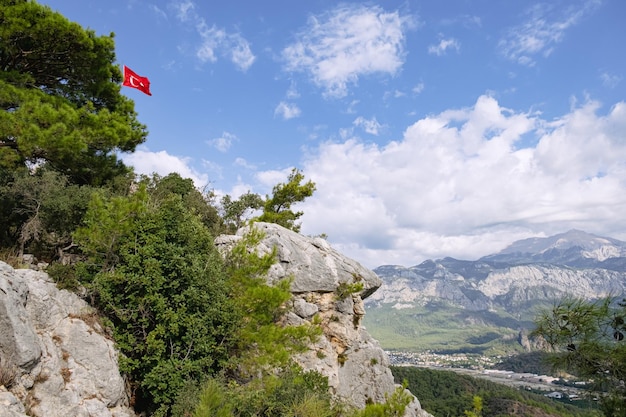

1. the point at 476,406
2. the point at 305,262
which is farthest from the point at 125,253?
the point at 476,406

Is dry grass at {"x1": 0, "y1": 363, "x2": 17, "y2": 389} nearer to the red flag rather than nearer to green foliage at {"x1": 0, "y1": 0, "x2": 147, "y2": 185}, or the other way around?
green foliage at {"x1": 0, "y1": 0, "x2": 147, "y2": 185}

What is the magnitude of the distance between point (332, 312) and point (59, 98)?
17767 mm

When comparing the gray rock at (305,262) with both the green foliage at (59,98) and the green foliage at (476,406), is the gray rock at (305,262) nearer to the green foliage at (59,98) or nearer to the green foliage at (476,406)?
the green foliage at (59,98)

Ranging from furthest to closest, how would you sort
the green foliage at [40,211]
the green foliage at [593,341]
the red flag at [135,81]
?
the red flag at [135,81] < the green foliage at [40,211] < the green foliage at [593,341]

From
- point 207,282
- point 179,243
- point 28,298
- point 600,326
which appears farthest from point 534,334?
A: point 28,298

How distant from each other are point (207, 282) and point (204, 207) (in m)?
11.3

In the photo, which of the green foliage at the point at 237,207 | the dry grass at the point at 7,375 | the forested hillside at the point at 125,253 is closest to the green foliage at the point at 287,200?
the green foliage at the point at 237,207

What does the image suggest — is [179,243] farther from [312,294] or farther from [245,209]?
[245,209]

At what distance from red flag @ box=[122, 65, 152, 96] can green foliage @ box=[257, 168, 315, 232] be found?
13.7 meters

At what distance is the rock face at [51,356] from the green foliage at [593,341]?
11828 mm

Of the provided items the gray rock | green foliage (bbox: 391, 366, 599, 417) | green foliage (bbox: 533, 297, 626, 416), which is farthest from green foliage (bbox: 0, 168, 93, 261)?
green foliage (bbox: 391, 366, 599, 417)

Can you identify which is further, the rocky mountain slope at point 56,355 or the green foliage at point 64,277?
the green foliage at point 64,277

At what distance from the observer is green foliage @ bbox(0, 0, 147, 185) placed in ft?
45.2

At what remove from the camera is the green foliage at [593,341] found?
25.0 ft
